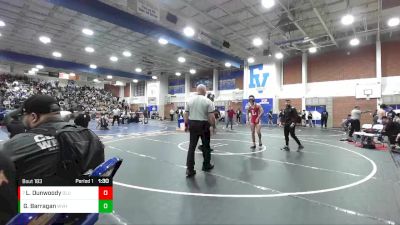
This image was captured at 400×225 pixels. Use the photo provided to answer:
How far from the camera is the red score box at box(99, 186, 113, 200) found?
4.18 feet

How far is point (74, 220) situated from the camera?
4.49ft

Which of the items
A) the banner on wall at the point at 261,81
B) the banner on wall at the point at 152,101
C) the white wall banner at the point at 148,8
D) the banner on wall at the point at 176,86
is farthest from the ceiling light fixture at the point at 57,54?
the banner on wall at the point at 261,81

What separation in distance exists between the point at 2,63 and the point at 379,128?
38.0 meters

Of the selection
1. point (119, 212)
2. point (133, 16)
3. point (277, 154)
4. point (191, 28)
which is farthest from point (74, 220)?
point (191, 28)

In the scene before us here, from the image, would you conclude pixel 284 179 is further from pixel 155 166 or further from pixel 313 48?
pixel 313 48

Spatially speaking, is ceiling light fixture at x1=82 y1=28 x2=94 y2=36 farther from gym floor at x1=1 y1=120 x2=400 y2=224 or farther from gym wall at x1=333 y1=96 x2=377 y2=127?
gym wall at x1=333 y1=96 x2=377 y2=127

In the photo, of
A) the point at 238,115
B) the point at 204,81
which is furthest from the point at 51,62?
the point at 238,115

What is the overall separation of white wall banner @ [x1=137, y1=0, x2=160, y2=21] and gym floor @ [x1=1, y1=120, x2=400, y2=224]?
6972mm

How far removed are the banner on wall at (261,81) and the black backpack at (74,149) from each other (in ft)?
79.0

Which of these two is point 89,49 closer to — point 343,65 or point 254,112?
point 254,112

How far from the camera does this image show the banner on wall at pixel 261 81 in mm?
24250

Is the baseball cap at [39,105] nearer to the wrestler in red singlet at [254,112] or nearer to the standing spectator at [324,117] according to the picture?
the wrestler in red singlet at [254,112]

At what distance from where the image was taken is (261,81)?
25.1m

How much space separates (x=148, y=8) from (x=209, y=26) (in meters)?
6.29
